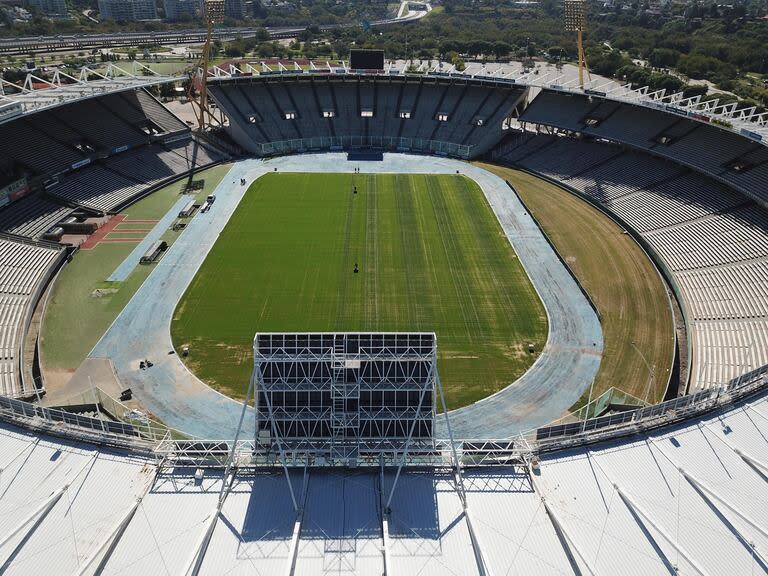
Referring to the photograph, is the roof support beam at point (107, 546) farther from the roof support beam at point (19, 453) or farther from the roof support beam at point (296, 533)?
the roof support beam at point (296, 533)

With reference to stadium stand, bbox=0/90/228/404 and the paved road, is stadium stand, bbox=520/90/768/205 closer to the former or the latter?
the paved road

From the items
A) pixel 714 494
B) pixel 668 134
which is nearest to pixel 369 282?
pixel 714 494

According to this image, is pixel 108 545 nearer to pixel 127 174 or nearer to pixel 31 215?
pixel 31 215

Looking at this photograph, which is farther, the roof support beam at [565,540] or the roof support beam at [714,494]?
the roof support beam at [714,494]

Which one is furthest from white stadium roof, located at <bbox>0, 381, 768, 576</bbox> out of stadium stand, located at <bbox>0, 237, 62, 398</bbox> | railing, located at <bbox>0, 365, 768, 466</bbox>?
stadium stand, located at <bbox>0, 237, 62, 398</bbox>

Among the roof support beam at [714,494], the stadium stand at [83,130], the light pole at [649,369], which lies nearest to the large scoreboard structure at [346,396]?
the roof support beam at [714,494]

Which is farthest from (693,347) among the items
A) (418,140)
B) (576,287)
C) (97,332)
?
(418,140)
